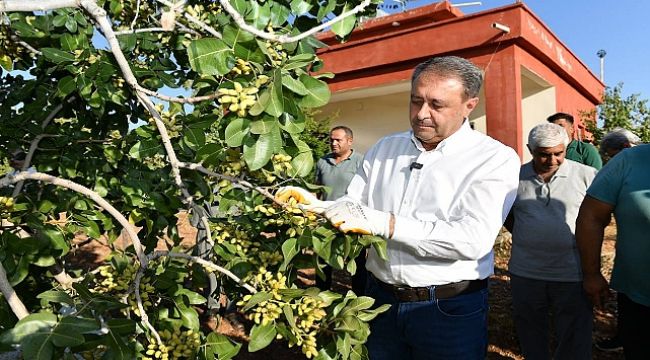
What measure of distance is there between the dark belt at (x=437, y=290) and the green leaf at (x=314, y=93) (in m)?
0.97

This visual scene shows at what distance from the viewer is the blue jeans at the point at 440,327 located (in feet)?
6.22

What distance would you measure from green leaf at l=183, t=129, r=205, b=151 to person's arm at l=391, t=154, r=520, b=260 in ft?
2.38

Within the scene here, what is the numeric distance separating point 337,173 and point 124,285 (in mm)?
3440

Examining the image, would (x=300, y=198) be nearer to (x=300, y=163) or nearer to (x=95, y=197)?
(x=300, y=163)

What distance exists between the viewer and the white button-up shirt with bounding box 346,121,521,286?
1.74 meters

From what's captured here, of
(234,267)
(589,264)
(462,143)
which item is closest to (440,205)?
(462,143)

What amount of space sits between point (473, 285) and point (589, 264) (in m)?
1.06

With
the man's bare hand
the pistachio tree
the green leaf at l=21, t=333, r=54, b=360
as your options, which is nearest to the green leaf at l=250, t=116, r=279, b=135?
the pistachio tree

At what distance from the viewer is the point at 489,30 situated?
8328mm

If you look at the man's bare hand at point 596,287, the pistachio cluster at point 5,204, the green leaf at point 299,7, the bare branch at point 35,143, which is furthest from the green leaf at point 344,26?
the man's bare hand at point 596,287

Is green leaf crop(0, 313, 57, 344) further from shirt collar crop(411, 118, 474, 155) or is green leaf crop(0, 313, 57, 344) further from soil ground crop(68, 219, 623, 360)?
soil ground crop(68, 219, 623, 360)

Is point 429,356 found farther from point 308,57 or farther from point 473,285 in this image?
point 308,57

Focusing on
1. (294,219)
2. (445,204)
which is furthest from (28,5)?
(445,204)

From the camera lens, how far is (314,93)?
1.30 metres
